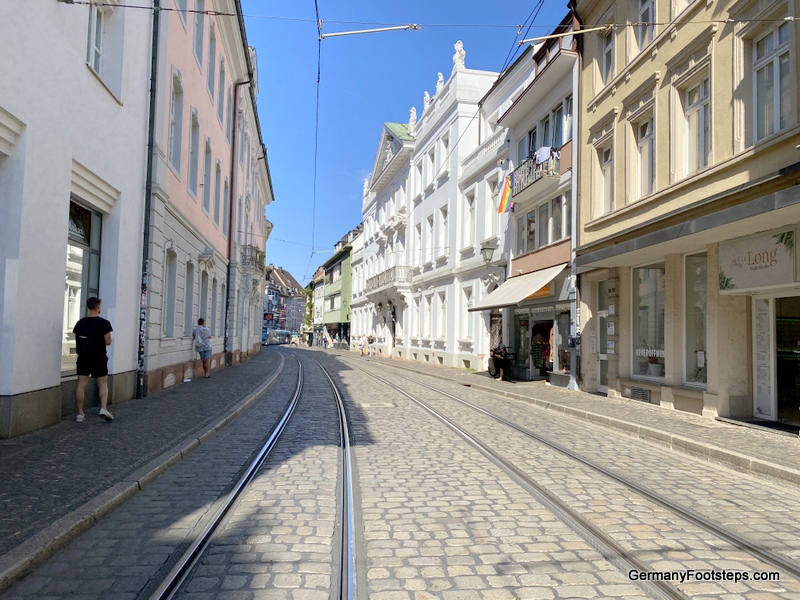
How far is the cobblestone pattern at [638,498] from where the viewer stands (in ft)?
13.0

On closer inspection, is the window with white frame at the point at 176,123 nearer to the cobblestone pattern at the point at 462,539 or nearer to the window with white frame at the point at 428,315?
the cobblestone pattern at the point at 462,539

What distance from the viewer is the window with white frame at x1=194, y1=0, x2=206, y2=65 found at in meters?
15.8

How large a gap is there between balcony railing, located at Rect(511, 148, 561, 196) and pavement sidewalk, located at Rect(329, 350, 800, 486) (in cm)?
644

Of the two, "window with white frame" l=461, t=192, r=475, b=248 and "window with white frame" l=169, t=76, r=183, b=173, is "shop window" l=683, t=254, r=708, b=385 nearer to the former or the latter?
"window with white frame" l=169, t=76, r=183, b=173

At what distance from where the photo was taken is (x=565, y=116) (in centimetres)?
1761

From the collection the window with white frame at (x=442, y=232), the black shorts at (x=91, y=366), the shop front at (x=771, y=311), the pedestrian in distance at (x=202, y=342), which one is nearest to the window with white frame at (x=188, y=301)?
the pedestrian in distance at (x=202, y=342)

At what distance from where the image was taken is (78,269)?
9430 millimetres

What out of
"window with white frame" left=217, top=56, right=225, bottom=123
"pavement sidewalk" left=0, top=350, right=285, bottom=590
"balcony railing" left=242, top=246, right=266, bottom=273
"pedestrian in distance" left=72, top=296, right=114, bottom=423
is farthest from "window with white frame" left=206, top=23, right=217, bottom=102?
"pedestrian in distance" left=72, top=296, right=114, bottom=423

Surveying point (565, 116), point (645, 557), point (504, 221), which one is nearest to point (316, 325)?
point (504, 221)

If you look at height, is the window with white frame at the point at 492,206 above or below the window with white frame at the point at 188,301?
above

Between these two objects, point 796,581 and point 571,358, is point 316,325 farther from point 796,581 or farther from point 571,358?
point 796,581

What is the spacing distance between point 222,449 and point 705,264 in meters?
9.18

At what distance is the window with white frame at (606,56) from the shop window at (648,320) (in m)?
5.10

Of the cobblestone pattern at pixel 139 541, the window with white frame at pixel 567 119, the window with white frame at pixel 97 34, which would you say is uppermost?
the window with white frame at pixel 567 119
